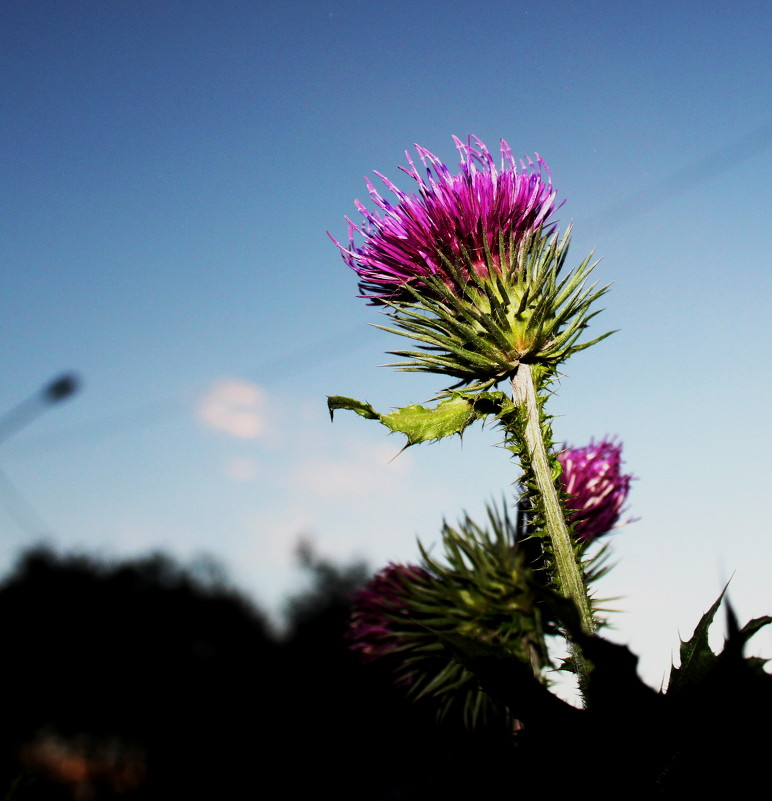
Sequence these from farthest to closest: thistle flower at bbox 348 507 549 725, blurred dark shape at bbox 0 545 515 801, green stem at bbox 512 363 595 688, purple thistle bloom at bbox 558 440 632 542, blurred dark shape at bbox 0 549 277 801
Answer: blurred dark shape at bbox 0 549 277 801 → blurred dark shape at bbox 0 545 515 801 → purple thistle bloom at bbox 558 440 632 542 → thistle flower at bbox 348 507 549 725 → green stem at bbox 512 363 595 688

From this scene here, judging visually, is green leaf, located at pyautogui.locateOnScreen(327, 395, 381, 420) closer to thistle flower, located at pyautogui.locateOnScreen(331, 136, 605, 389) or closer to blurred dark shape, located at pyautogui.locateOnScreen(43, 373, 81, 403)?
thistle flower, located at pyautogui.locateOnScreen(331, 136, 605, 389)

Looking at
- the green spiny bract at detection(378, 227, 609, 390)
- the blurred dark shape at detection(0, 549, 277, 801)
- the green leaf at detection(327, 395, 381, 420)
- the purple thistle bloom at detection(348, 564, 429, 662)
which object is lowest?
the blurred dark shape at detection(0, 549, 277, 801)

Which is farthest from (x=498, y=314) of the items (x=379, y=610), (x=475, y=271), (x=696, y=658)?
(x=379, y=610)

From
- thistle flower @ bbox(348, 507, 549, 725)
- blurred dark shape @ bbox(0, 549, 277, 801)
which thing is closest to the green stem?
thistle flower @ bbox(348, 507, 549, 725)

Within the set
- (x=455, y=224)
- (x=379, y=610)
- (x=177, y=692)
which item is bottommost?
(x=177, y=692)

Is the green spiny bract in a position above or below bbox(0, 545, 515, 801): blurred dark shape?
above

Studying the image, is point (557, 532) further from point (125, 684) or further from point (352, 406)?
point (125, 684)

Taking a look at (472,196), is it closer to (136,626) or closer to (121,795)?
(121,795)
